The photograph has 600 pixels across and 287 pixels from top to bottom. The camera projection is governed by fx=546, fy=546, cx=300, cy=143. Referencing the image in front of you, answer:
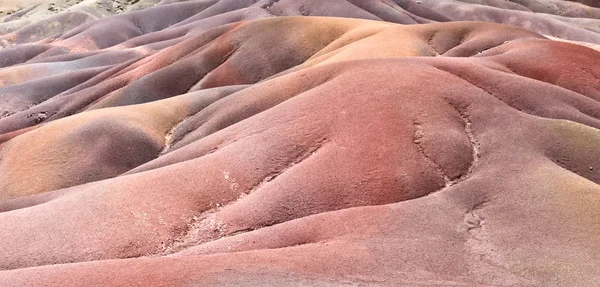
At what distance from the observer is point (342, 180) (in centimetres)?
1475

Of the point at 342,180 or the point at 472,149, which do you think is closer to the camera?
the point at 342,180

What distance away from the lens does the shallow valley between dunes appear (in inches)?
413

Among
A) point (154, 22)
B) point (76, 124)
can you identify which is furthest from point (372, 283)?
point (154, 22)

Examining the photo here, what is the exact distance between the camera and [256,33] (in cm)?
3909

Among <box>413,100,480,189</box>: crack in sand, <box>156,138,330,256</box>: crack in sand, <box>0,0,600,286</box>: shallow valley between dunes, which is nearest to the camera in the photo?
<box>0,0,600,286</box>: shallow valley between dunes

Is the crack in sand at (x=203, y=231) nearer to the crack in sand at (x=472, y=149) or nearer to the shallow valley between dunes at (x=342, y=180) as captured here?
the shallow valley between dunes at (x=342, y=180)

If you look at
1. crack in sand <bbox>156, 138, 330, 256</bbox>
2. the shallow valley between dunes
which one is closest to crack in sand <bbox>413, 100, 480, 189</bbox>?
the shallow valley between dunes

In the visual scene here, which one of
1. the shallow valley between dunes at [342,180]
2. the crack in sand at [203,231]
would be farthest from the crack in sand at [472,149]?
the crack in sand at [203,231]

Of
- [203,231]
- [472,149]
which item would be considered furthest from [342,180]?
[472,149]

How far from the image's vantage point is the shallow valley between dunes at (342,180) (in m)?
10.5

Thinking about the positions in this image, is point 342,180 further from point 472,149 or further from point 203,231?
point 472,149

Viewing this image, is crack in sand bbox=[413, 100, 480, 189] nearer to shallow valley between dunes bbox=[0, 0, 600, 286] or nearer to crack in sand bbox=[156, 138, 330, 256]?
shallow valley between dunes bbox=[0, 0, 600, 286]

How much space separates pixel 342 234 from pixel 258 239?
6.50 ft

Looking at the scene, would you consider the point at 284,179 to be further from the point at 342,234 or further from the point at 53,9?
the point at 53,9
